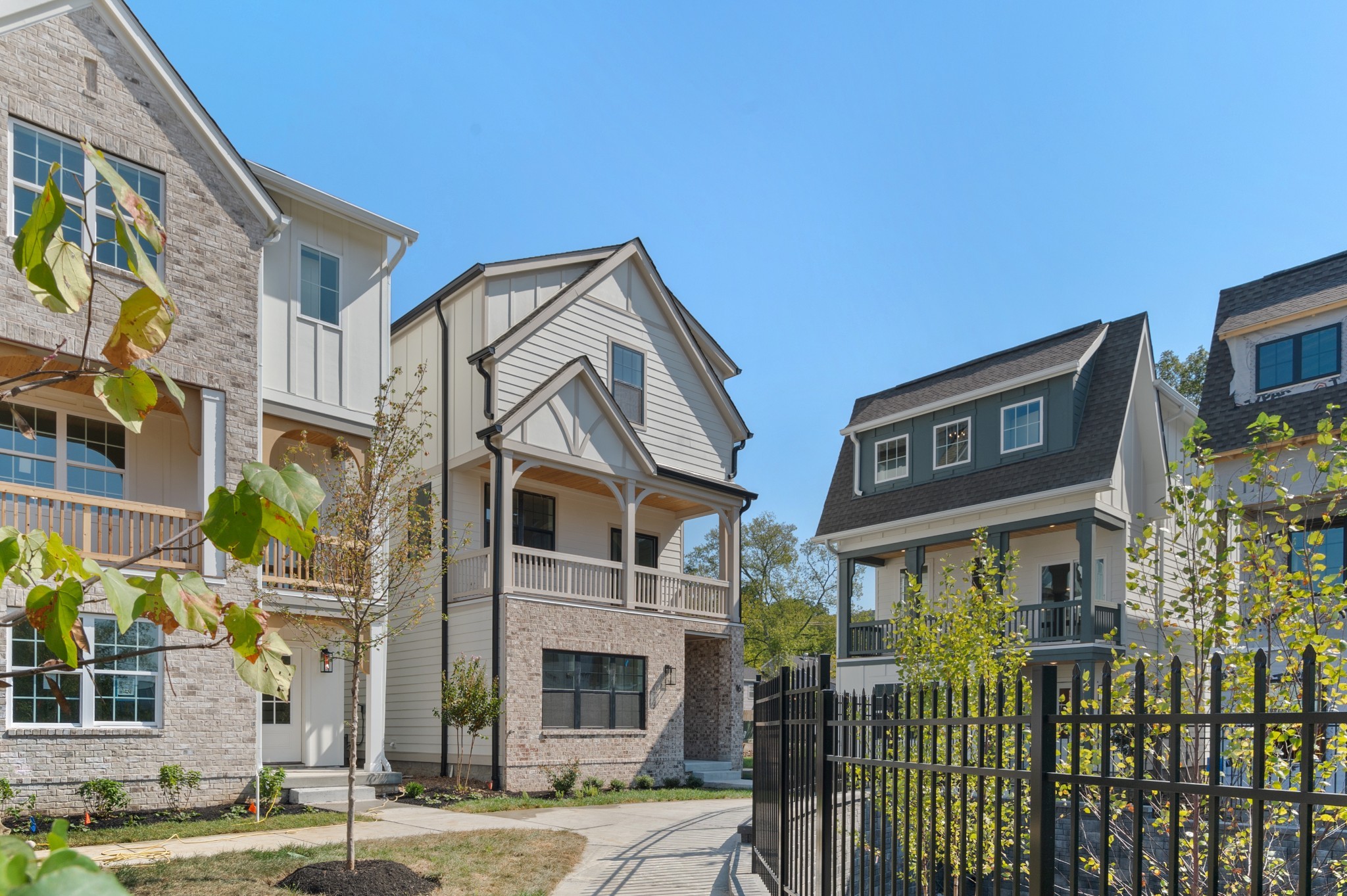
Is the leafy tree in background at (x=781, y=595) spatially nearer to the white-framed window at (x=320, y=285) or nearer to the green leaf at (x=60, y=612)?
the white-framed window at (x=320, y=285)

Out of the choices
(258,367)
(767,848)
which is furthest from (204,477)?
(767,848)

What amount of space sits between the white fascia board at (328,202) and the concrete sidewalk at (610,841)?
9503mm

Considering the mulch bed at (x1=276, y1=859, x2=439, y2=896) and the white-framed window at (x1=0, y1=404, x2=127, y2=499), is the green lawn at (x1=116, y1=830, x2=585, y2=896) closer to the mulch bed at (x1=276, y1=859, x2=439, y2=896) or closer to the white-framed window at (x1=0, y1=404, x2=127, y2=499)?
the mulch bed at (x1=276, y1=859, x2=439, y2=896)

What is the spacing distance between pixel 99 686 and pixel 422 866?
5.85m

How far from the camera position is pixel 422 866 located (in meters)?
10.4

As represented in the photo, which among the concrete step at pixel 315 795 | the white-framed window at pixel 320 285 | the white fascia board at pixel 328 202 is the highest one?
the white fascia board at pixel 328 202

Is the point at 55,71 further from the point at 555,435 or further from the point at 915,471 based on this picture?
the point at 915,471

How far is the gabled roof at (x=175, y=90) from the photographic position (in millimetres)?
13805

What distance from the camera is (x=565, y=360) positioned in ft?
71.4

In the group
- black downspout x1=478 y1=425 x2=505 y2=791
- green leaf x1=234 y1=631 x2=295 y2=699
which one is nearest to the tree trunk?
black downspout x1=478 y1=425 x2=505 y2=791

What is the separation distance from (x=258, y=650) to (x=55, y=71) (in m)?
15.0

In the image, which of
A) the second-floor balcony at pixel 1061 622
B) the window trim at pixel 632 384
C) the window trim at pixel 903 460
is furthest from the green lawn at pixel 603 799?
the window trim at pixel 903 460

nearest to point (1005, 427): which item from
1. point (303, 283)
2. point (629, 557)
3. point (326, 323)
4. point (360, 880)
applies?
point (629, 557)

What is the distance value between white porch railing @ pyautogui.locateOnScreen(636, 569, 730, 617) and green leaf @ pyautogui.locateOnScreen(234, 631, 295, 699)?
19470mm
